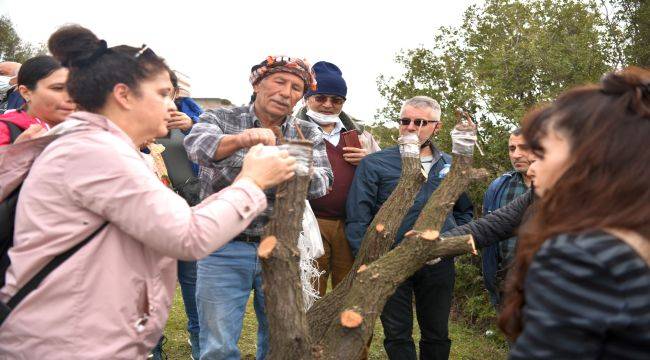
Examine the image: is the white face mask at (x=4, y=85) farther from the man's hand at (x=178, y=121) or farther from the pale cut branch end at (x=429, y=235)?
the pale cut branch end at (x=429, y=235)

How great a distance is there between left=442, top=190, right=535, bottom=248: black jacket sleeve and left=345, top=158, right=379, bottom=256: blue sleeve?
2.70ft

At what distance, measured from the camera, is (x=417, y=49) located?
873 cm

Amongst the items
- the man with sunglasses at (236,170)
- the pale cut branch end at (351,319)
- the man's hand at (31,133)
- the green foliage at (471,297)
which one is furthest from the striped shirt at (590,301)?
the green foliage at (471,297)

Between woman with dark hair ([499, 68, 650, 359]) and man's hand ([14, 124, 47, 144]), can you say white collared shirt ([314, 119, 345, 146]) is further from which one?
woman with dark hair ([499, 68, 650, 359])

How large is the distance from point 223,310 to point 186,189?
1162 mm

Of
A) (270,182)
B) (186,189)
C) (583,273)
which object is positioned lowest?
(186,189)

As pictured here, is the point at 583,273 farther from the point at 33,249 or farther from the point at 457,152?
the point at 457,152

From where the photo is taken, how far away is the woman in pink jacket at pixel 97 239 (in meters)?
1.69

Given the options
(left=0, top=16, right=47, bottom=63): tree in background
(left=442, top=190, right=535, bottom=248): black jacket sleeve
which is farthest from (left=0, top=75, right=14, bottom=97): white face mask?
(left=0, top=16, right=47, bottom=63): tree in background

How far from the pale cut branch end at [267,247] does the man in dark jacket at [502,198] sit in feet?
7.40

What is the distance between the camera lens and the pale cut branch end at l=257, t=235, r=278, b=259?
7.24 ft

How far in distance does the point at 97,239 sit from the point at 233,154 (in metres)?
1.26

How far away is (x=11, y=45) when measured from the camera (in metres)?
24.6

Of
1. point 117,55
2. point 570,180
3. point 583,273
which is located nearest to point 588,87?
point 570,180
